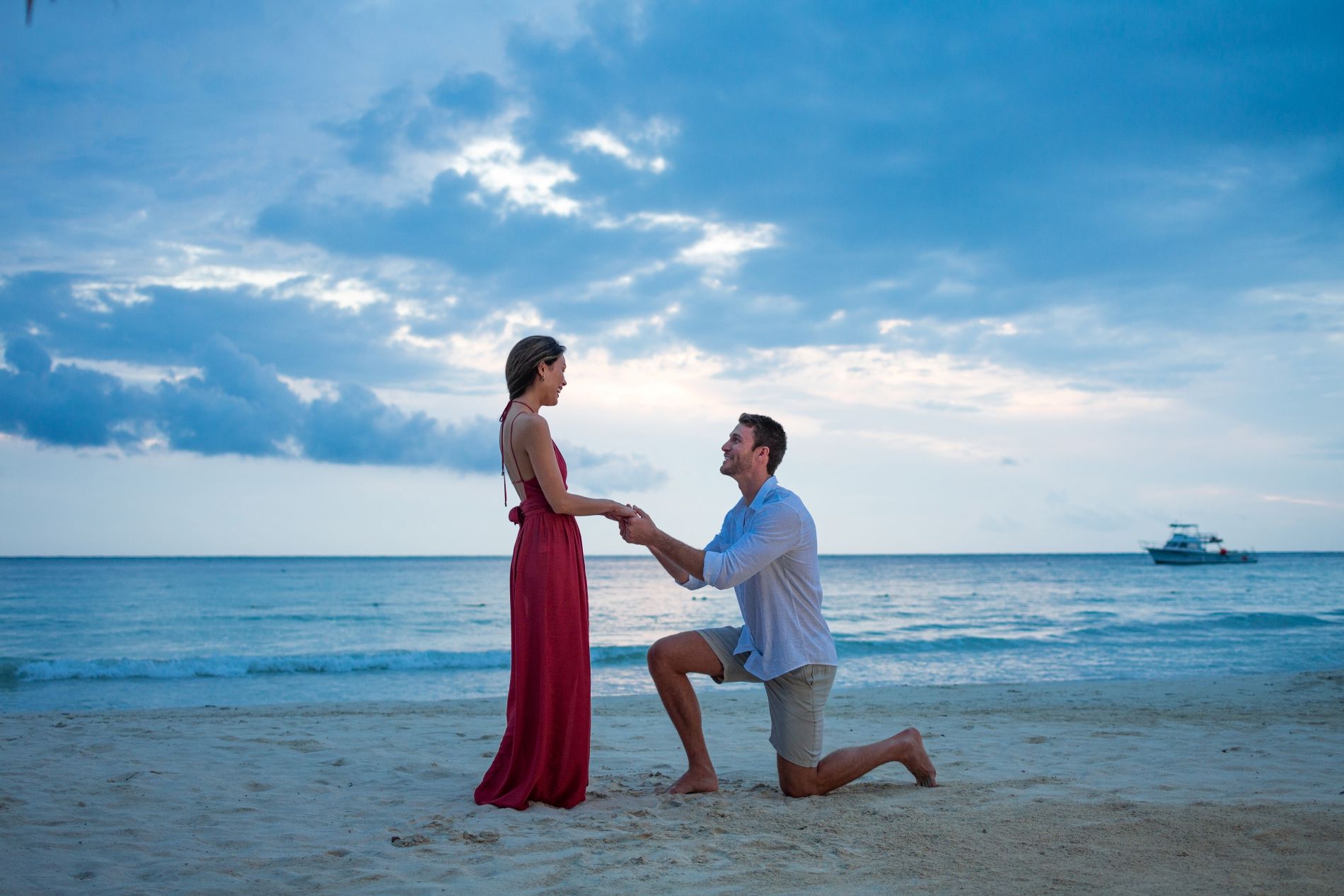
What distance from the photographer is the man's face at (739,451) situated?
4.80 metres

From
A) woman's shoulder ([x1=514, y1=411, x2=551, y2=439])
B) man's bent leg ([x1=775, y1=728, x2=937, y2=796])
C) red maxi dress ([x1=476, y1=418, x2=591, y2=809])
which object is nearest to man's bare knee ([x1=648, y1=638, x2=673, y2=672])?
red maxi dress ([x1=476, y1=418, x2=591, y2=809])

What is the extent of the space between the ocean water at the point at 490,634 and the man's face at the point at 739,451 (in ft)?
31.9

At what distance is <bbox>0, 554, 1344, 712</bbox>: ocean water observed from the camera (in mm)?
15062

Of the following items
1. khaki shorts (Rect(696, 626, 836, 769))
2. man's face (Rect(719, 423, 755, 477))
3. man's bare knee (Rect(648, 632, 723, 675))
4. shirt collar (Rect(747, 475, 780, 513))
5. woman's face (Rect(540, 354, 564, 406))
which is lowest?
khaki shorts (Rect(696, 626, 836, 769))

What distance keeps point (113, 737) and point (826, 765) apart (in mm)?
5869

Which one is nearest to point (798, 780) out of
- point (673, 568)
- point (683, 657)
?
point (683, 657)

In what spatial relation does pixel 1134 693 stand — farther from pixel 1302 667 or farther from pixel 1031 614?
pixel 1031 614

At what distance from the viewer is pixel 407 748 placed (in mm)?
6660

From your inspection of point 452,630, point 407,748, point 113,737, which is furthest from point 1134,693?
point 452,630

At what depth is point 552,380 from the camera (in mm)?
4758

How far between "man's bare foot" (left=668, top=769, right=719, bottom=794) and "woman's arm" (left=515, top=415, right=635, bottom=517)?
5.12 feet

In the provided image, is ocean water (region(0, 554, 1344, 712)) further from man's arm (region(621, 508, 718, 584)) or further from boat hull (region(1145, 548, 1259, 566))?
boat hull (region(1145, 548, 1259, 566))

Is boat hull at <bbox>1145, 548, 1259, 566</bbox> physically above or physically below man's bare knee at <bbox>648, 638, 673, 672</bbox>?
below

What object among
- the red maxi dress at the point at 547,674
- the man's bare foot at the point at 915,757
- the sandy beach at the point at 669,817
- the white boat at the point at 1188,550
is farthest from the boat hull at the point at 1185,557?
the red maxi dress at the point at 547,674
